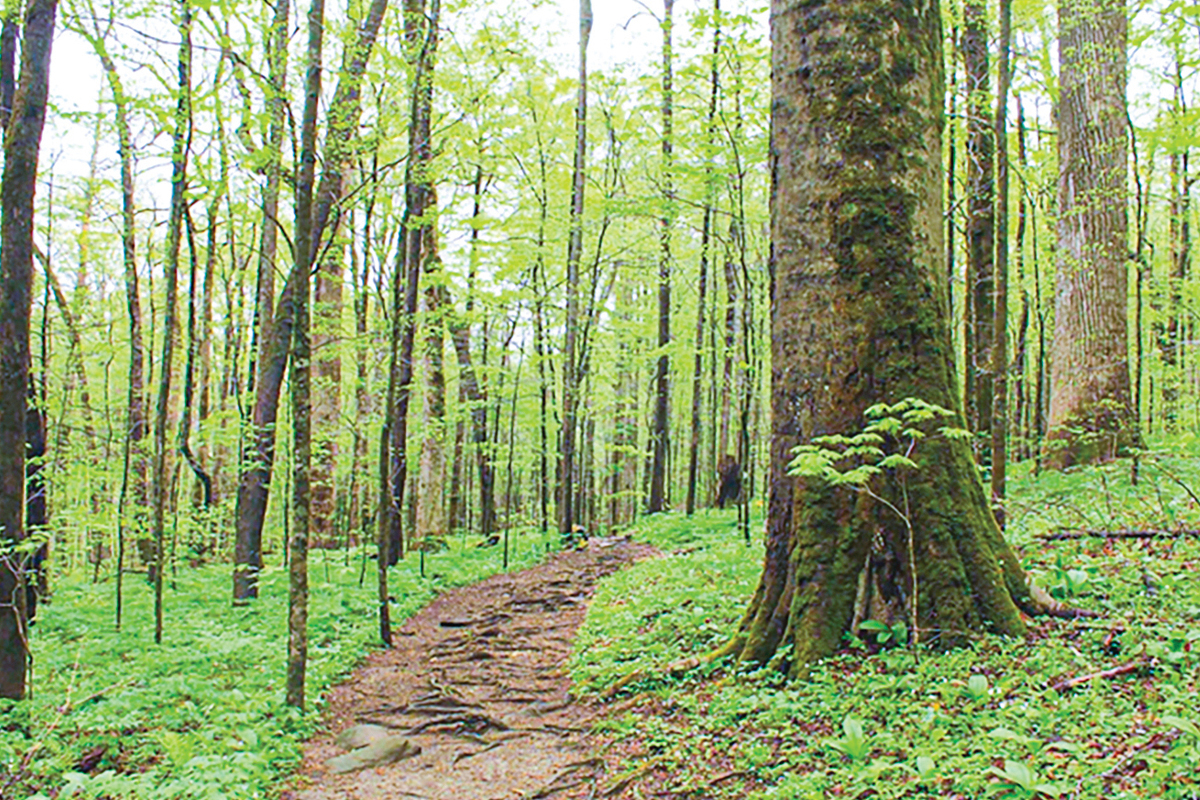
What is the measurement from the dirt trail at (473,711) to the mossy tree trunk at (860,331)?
144cm

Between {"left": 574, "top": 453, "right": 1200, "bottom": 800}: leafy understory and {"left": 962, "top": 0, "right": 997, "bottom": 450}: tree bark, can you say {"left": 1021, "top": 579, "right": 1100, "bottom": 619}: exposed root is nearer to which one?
{"left": 574, "top": 453, "right": 1200, "bottom": 800}: leafy understory

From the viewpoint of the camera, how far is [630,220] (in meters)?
23.0

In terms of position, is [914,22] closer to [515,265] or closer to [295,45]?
[295,45]

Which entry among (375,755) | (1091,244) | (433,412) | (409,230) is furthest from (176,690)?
(1091,244)

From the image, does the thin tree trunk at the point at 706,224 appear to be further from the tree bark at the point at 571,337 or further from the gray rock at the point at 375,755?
the gray rock at the point at 375,755

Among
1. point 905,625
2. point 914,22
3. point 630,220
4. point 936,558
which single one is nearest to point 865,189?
point 914,22

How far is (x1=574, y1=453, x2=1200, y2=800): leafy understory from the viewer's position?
2.62m

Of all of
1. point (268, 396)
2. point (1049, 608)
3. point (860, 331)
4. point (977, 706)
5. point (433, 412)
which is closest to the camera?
point (977, 706)

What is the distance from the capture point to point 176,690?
18.8ft

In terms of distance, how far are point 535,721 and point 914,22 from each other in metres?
5.35

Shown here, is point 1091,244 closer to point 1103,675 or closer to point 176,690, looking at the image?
point 1103,675

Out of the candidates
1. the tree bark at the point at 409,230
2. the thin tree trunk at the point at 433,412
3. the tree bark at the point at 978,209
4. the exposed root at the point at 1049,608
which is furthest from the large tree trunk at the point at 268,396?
the exposed root at the point at 1049,608

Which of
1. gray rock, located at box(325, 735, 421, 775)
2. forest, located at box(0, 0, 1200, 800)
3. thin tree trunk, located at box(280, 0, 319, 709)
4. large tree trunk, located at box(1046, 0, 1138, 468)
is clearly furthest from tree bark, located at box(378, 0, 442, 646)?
large tree trunk, located at box(1046, 0, 1138, 468)

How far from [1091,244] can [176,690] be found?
12079 millimetres
